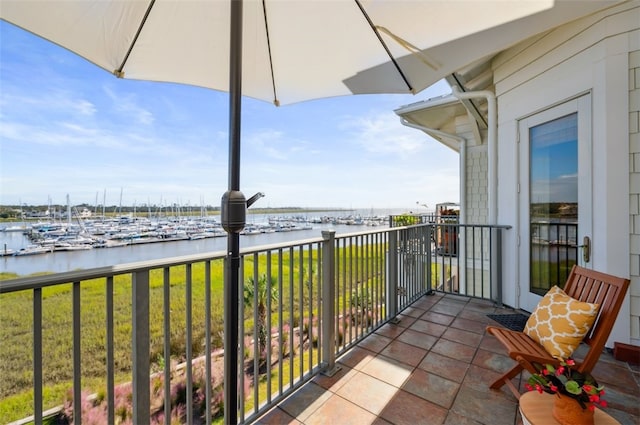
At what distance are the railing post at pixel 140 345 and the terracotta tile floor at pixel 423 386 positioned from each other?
2.82 feet

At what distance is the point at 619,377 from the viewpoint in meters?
2.16

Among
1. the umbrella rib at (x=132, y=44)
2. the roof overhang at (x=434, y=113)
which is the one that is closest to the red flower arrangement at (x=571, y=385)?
the umbrella rib at (x=132, y=44)

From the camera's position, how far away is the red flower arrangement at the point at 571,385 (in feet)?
4.12

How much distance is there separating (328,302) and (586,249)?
A: 2.74m

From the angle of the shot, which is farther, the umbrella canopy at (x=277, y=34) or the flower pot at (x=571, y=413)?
the umbrella canopy at (x=277, y=34)

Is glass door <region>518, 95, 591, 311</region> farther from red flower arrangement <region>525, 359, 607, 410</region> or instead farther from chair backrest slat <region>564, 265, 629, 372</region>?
red flower arrangement <region>525, 359, 607, 410</region>

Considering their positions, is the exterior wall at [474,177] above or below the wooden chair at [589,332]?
above

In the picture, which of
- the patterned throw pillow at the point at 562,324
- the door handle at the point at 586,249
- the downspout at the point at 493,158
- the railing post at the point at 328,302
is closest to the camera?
the patterned throw pillow at the point at 562,324

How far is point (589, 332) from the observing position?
188 cm

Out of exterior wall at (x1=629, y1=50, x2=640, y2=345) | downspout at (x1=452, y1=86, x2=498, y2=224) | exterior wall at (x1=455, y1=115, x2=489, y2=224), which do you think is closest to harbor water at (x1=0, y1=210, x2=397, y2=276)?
downspout at (x1=452, y1=86, x2=498, y2=224)

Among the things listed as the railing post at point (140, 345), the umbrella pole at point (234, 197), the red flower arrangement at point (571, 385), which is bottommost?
the red flower arrangement at point (571, 385)

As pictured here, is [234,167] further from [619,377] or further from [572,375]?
[619,377]

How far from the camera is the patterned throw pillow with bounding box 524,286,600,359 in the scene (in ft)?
6.03

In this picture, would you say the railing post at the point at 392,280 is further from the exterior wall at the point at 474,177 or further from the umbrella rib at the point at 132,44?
the exterior wall at the point at 474,177
